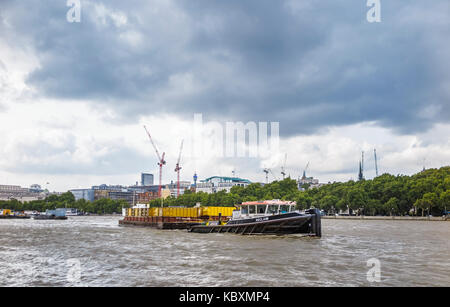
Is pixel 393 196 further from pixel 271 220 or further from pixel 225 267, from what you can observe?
pixel 225 267

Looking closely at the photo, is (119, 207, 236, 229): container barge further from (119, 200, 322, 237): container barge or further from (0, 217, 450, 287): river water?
(0, 217, 450, 287): river water

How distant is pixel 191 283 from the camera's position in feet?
70.0

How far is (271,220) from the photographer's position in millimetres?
49938

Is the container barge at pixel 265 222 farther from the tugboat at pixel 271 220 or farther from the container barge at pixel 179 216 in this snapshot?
the container barge at pixel 179 216

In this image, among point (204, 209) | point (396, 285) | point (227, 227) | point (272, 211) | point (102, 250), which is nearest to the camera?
point (396, 285)

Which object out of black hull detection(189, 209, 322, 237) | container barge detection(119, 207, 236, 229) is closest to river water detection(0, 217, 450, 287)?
black hull detection(189, 209, 322, 237)

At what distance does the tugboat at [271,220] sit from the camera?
47.8m

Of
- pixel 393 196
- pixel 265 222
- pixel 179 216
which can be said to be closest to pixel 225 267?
pixel 265 222
